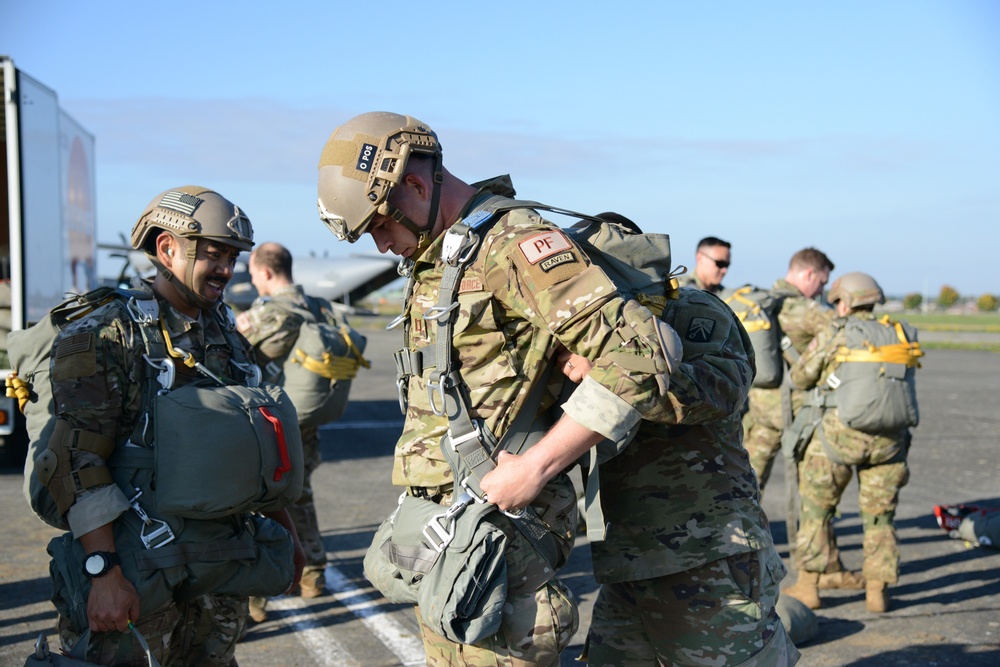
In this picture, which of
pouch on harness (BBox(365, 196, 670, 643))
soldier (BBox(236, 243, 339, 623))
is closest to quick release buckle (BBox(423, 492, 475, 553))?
pouch on harness (BBox(365, 196, 670, 643))

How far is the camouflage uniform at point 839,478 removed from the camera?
6.00 m

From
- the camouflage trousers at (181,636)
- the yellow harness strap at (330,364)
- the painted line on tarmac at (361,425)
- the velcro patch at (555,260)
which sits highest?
the velcro patch at (555,260)

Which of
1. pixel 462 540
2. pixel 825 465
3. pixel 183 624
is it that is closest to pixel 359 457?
pixel 825 465

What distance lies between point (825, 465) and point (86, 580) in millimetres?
4827

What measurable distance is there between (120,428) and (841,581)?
5.02 metres

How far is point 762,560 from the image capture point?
9.73 ft

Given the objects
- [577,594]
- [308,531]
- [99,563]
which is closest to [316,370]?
[308,531]

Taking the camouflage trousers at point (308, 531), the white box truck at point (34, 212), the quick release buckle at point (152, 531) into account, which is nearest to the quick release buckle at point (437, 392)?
the quick release buckle at point (152, 531)

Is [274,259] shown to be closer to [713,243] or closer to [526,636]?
[713,243]

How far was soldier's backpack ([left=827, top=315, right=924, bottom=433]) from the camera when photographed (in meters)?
6.01

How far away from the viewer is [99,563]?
290 centimetres

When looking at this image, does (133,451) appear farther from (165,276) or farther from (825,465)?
(825,465)

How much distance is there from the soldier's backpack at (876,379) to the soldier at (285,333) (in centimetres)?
349

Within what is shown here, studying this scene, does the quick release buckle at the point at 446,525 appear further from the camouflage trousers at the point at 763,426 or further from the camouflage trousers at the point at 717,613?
the camouflage trousers at the point at 763,426
